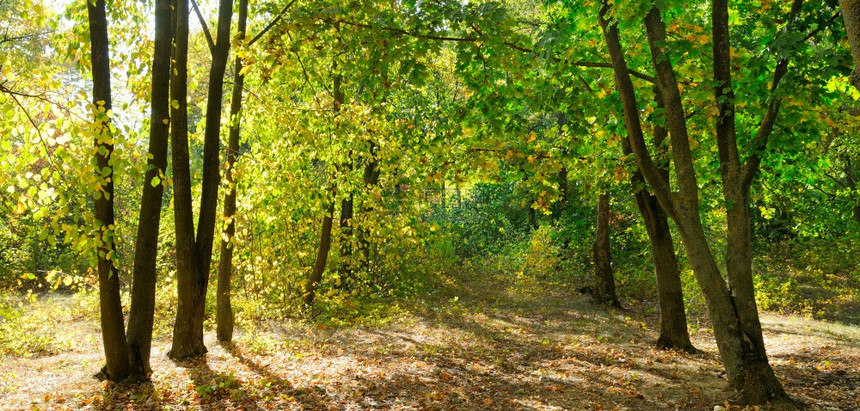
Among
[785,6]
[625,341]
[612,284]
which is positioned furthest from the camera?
[612,284]

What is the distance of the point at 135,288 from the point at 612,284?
10.9 meters

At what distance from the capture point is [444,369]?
7.21m

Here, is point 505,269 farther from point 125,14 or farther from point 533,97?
point 125,14

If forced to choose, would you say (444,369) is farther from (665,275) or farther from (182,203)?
(182,203)

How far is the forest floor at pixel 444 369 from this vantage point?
5547 mm

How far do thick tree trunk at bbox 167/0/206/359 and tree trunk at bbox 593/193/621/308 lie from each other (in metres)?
9.14

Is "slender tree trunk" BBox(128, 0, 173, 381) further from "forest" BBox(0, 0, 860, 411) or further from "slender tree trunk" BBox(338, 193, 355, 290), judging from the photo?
"slender tree trunk" BBox(338, 193, 355, 290)

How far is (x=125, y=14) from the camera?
688cm

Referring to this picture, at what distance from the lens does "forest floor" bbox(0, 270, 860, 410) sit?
555cm

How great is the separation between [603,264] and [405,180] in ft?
18.3

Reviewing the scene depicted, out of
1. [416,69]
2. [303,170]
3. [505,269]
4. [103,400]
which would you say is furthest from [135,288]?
[505,269]

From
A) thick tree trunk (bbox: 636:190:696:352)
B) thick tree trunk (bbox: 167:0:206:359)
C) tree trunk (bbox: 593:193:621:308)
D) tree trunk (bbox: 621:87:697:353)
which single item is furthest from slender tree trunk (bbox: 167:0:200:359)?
tree trunk (bbox: 593:193:621:308)

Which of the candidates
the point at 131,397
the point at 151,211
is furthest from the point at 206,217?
the point at 131,397

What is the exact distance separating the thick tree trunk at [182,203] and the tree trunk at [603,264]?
9144 millimetres
